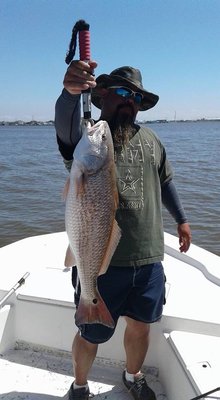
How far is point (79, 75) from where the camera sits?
6.02 ft

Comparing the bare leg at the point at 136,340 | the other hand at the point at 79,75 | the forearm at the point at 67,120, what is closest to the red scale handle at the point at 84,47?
the other hand at the point at 79,75

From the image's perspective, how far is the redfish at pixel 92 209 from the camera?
190 centimetres

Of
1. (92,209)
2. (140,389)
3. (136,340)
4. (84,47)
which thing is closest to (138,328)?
(136,340)

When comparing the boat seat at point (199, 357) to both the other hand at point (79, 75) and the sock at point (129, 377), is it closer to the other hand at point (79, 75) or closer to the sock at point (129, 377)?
the sock at point (129, 377)

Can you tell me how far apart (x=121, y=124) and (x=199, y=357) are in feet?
5.23

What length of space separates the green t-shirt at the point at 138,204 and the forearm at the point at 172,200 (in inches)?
11.7

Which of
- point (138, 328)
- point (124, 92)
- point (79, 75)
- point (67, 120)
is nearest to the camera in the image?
point (79, 75)

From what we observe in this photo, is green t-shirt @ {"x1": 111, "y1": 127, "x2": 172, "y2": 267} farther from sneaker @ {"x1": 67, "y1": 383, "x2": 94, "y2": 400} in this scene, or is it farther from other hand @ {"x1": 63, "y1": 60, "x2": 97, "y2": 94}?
sneaker @ {"x1": 67, "y1": 383, "x2": 94, "y2": 400}

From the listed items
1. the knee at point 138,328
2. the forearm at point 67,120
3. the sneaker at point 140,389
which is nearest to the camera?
the forearm at point 67,120

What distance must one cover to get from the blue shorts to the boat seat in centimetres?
29

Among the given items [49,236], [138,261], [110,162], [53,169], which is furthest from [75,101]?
[53,169]

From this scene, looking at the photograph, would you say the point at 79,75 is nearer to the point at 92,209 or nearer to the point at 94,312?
the point at 92,209

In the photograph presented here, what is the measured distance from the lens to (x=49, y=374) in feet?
10.4

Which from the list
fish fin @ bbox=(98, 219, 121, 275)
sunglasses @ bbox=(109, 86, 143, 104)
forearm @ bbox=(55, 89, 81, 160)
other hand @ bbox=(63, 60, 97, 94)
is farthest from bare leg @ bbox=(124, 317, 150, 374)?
other hand @ bbox=(63, 60, 97, 94)
